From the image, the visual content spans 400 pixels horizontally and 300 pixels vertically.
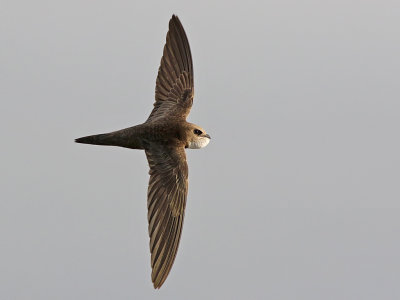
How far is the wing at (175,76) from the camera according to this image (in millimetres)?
14602

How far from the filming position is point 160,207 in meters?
12.8

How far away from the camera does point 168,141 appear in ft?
44.2

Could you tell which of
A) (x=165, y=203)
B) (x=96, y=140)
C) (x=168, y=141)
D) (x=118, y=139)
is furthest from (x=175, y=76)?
(x=165, y=203)

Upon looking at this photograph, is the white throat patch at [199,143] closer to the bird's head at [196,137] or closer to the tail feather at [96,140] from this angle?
the bird's head at [196,137]

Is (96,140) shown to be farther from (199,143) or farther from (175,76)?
(175,76)

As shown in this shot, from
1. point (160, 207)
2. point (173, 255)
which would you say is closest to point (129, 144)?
point (160, 207)

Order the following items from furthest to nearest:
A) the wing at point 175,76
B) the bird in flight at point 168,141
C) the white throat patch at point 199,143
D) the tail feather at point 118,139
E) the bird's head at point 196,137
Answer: the wing at point 175,76 → the white throat patch at point 199,143 → the bird's head at point 196,137 → the tail feather at point 118,139 → the bird in flight at point 168,141

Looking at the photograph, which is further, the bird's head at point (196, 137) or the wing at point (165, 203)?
the bird's head at point (196, 137)

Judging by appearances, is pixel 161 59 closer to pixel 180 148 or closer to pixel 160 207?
pixel 180 148

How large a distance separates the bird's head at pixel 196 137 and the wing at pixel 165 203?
367 mm

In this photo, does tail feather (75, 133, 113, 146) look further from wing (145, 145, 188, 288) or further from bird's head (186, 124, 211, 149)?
bird's head (186, 124, 211, 149)

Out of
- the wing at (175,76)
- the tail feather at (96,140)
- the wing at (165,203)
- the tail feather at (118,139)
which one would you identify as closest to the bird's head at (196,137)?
the wing at (165,203)

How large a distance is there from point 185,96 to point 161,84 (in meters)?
0.46

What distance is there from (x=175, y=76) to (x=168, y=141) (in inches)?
74.0
